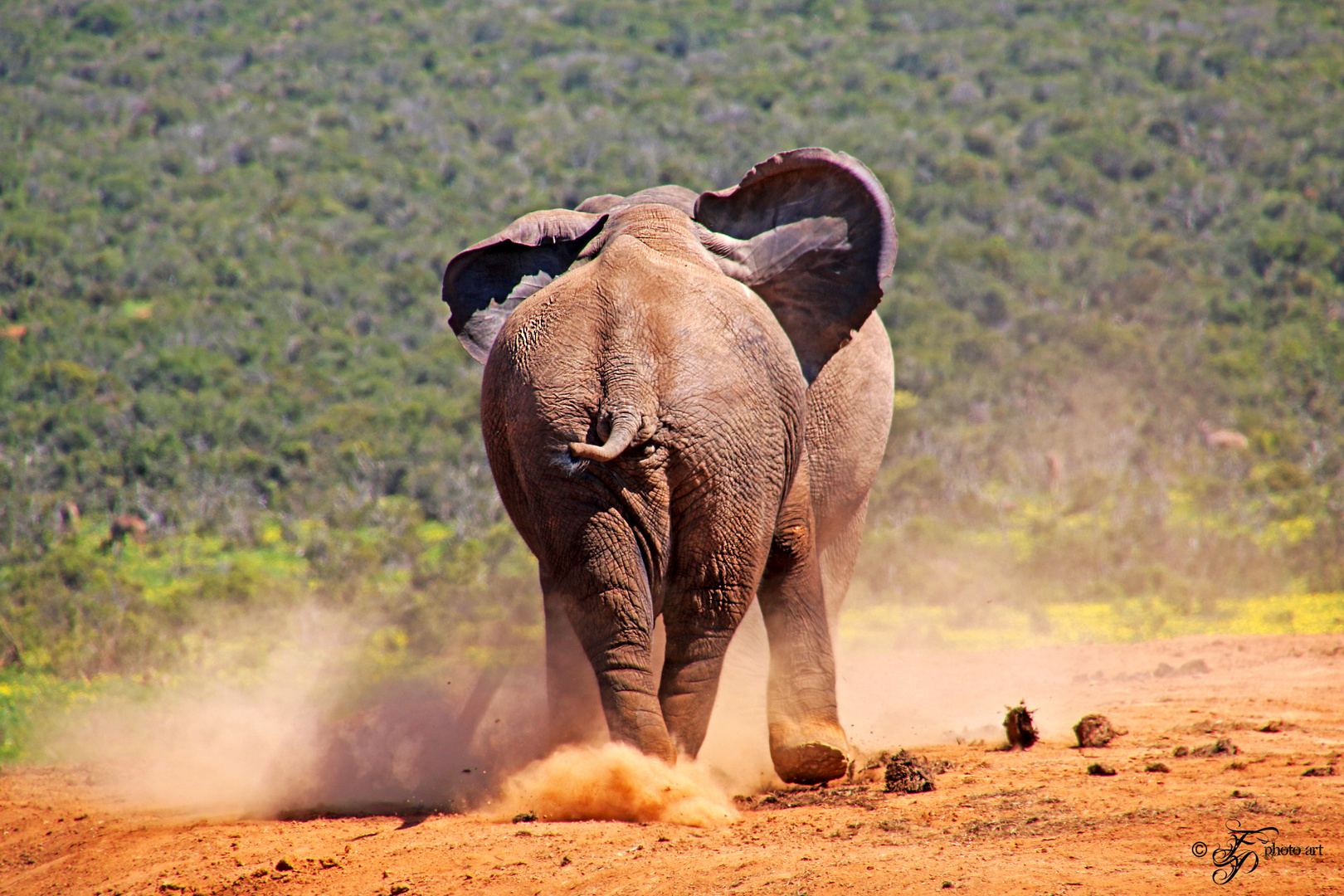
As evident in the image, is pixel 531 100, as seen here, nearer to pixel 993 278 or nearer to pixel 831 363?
pixel 993 278

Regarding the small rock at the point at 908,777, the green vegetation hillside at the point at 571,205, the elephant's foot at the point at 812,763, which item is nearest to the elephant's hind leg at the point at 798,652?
the elephant's foot at the point at 812,763

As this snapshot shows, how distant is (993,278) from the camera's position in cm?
3138

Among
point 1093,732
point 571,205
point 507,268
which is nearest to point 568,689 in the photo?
point 507,268

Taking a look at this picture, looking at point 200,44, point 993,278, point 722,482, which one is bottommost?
point 722,482

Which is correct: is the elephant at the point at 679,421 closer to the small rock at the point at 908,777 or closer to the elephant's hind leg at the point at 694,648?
the elephant's hind leg at the point at 694,648

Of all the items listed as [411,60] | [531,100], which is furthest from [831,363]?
[411,60]

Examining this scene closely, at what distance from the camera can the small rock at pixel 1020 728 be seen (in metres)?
5.74

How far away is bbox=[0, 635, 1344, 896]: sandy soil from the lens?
11.7ft

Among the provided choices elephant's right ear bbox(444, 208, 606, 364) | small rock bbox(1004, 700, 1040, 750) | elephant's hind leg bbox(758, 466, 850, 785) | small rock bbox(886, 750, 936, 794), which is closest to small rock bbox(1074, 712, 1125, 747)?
small rock bbox(1004, 700, 1040, 750)

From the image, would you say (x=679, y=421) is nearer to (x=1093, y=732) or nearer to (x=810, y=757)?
(x=810, y=757)

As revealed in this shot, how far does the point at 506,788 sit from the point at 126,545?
15988 millimetres

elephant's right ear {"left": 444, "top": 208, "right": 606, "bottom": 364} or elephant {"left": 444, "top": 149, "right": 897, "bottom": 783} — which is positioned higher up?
elephant's right ear {"left": 444, "top": 208, "right": 606, "bottom": 364}

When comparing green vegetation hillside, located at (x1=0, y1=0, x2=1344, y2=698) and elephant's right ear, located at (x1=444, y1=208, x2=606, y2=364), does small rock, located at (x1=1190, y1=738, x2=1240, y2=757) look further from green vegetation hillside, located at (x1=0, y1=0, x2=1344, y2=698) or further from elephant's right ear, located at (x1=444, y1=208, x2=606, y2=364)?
green vegetation hillside, located at (x1=0, y1=0, x2=1344, y2=698)

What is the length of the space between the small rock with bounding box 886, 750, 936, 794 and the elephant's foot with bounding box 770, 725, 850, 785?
1.10 ft
